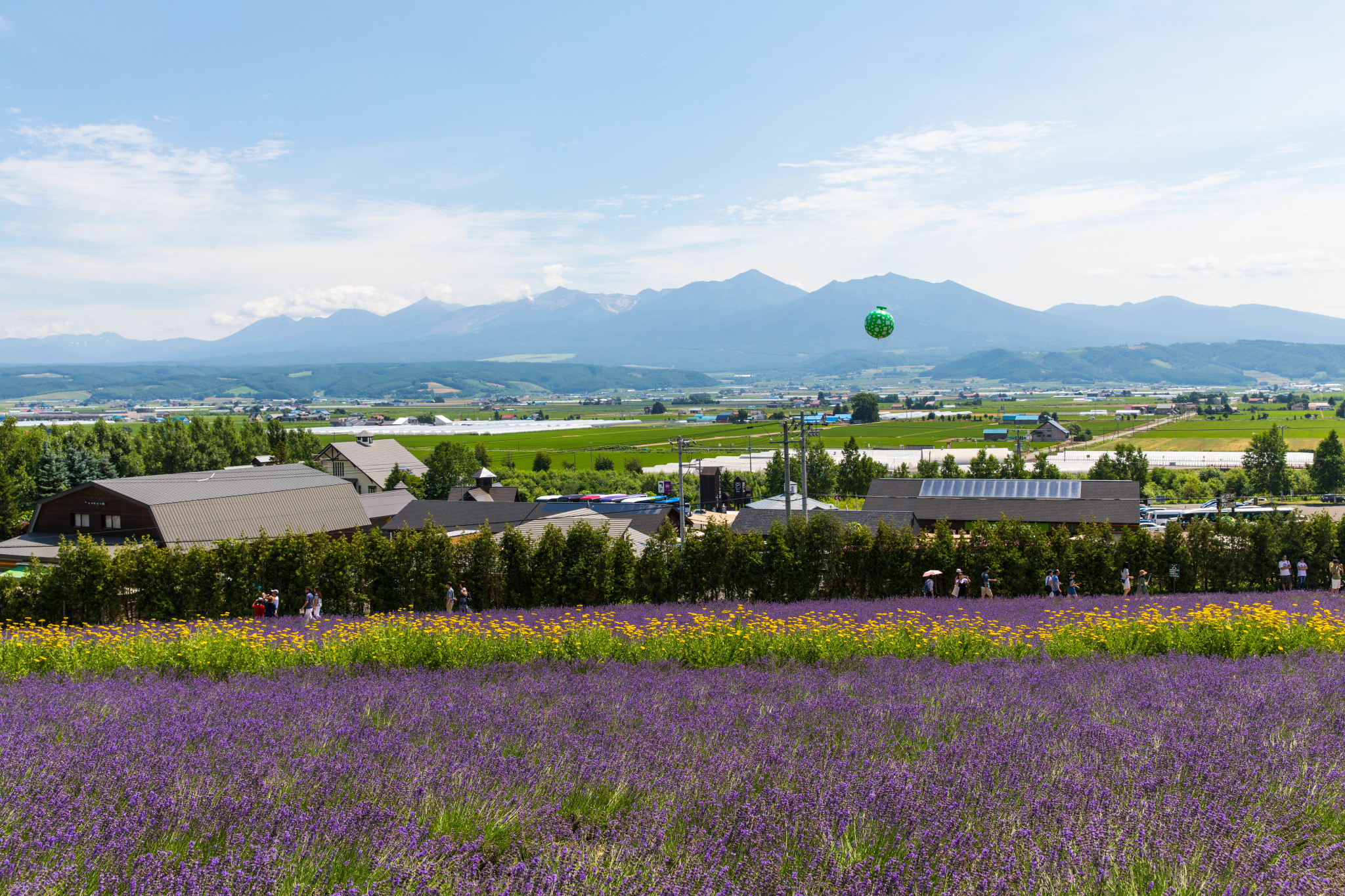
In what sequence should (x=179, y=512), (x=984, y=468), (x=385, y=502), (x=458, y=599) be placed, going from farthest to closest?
1. (x=984, y=468)
2. (x=385, y=502)
3. (x=179, y=512)
4. (x=458, y=599)

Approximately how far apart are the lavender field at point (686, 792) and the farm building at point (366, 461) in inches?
2181

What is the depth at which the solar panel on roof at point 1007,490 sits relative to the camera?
1650 inches

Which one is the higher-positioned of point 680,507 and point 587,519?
point 587,519

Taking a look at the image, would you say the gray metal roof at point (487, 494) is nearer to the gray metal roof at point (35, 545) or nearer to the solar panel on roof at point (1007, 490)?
the gray metal roof at point (35, 545)

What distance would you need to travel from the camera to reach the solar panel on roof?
4191cm

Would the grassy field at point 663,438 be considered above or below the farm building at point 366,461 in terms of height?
below

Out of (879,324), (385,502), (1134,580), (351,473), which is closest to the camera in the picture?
(879,324)

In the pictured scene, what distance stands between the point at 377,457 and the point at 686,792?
63.4 meters

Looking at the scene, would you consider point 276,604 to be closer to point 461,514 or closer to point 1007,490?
point 461,514

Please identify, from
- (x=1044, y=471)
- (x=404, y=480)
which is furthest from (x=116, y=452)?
(x=1044, y=471)

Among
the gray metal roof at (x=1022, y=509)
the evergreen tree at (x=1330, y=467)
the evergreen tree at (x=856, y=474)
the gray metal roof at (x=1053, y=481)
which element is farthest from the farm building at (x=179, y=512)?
the evergreen tree at (x=1330, y=467)

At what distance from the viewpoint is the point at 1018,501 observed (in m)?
40.8

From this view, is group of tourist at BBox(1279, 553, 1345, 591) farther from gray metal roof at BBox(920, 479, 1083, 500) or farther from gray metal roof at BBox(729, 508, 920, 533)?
gray metal roof at BBox(920, 479, 1083, 500)

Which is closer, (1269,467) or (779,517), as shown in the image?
(779,517)
